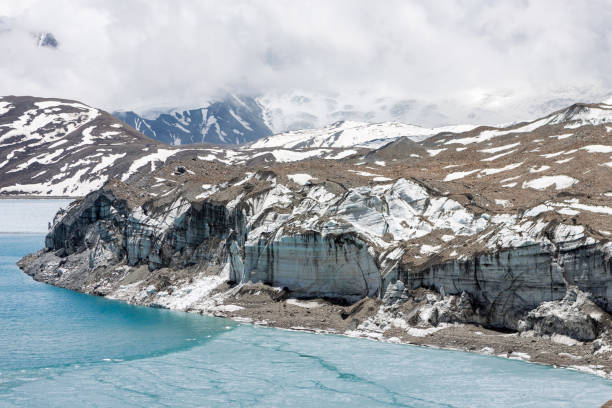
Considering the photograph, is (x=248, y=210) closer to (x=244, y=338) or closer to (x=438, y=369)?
(x=244, y=338)

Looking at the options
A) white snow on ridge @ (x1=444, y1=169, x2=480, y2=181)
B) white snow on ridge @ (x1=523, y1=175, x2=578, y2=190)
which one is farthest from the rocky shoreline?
white snow on ridge @ (x1=444, y1=169, x2=480, y2=181)

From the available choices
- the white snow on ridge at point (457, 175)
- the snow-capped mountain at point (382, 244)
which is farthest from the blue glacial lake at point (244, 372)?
the white snow on ridge at point (457, 175)

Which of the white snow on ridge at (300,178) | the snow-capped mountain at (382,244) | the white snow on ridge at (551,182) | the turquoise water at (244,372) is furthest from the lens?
the white snow on ridge at (300,178)

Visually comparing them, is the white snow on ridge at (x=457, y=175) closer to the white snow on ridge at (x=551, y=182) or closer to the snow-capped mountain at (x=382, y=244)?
the snow-capped mountain at (x=382, y=244)

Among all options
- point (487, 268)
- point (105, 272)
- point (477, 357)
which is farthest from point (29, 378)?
point (105, 272)

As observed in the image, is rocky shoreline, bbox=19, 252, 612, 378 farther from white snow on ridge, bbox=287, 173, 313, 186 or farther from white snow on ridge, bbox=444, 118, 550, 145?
white snow on ridge, bbox=444, 118, 550, 145

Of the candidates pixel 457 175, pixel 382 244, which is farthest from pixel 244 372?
pixel 457 175
